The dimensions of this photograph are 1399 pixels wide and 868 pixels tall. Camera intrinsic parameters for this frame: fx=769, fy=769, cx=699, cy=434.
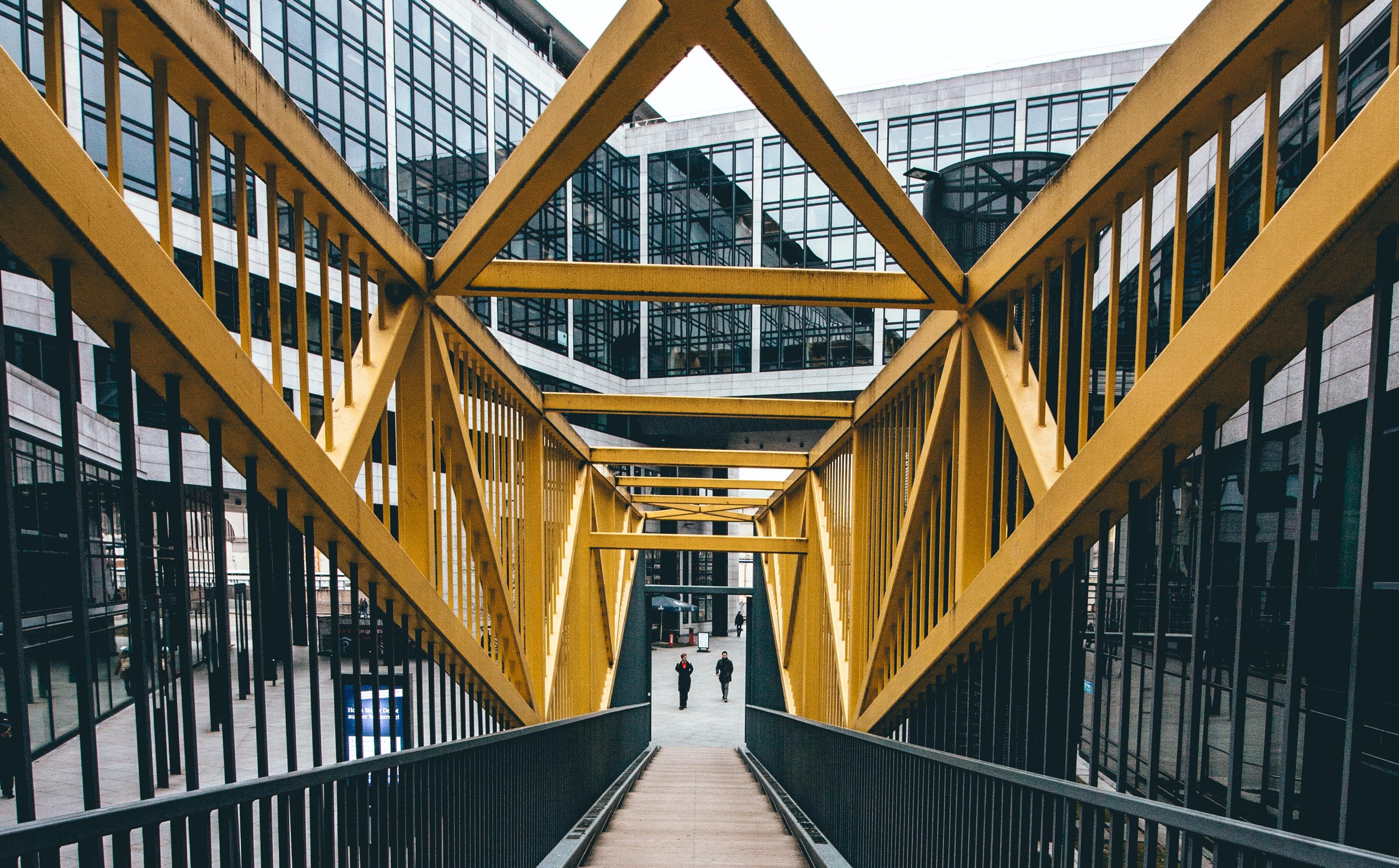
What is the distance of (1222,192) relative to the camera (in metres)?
2.18

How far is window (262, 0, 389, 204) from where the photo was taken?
21.8m

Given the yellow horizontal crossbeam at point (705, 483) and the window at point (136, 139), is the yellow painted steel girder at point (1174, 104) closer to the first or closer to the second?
the yellow horizontal crossbeam at point (705, 483)

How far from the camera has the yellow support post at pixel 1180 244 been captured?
227 centimetres

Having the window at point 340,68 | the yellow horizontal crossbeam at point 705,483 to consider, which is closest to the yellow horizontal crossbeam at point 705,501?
the yellow horizontal crossbeam at point 705,483

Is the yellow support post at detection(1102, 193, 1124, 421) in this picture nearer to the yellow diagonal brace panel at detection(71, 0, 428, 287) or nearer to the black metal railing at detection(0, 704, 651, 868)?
the yellow diagonal brace panel at detection(71, 0, 428, 287)

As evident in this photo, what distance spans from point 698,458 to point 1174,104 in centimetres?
839

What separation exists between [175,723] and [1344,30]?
29.8 feet

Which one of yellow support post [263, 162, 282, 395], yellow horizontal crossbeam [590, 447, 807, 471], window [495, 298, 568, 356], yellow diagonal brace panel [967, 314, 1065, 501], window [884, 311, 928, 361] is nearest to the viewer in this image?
yellow support post [263, 162, 282, 395]

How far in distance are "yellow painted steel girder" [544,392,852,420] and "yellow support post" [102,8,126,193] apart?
4440 millimetres

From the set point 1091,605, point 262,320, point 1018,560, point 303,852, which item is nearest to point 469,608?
point 303,852

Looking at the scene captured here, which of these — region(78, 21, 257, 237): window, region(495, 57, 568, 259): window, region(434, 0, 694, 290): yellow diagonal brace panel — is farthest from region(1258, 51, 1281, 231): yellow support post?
region(495, 57, 568, 259): window

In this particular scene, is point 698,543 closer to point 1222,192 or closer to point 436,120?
point 1222,192

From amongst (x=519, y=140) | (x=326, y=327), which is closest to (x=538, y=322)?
(x=519, y=140)

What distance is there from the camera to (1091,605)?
10.6m
